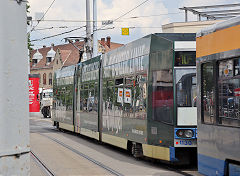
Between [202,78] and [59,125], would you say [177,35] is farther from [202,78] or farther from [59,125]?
[59,125]

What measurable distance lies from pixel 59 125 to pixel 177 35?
1495 cm

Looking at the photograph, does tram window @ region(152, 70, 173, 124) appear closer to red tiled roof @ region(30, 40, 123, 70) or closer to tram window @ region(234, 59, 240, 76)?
tram window @ region(234, 59, 240, 76)

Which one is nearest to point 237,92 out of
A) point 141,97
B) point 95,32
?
point 141,97

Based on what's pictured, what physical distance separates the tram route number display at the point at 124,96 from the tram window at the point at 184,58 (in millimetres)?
2548

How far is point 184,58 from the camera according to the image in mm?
9500

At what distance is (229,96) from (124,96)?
234 inches

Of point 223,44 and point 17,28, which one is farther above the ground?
point 223,44

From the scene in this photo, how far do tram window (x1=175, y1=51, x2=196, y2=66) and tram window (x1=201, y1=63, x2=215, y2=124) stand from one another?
→ 2076 millimetres

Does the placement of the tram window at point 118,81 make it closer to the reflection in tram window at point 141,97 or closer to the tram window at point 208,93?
the reflection in tram window at point 141,97

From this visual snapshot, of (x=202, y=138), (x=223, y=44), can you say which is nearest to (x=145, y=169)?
(x=202, y=138)

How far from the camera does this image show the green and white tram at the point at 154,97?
933cm

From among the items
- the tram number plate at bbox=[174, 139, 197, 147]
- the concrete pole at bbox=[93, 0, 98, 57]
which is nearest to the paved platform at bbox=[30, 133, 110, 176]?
the tram number plate at bbox=[174, 139, 197, 147]

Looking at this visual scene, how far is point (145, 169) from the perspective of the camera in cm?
1003

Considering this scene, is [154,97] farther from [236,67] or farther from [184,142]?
[236,67]
